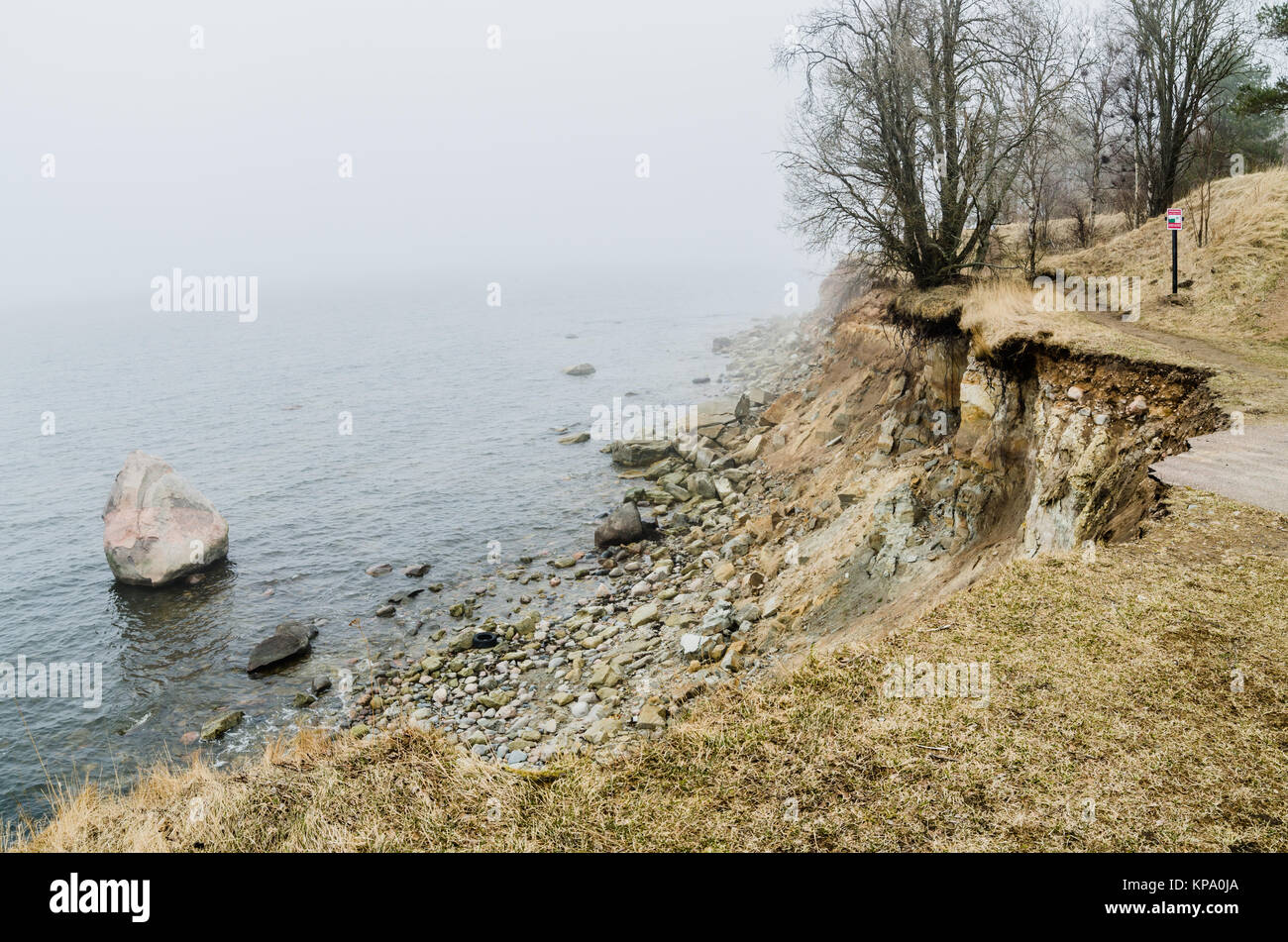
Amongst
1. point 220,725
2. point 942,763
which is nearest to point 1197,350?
point 942,763

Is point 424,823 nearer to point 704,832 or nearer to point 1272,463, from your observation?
point 704,832

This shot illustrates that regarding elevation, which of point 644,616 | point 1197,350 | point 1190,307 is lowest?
point 644,616

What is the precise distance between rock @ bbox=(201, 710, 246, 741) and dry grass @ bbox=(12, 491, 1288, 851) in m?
10.2

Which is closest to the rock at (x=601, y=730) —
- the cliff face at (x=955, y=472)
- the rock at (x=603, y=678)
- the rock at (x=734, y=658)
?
the rock at (x=603, y=678)

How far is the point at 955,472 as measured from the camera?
51.9 ft

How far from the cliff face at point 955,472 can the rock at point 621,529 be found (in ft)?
15.0

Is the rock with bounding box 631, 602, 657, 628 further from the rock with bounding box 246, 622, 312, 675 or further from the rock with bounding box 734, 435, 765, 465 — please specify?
the rock with bounding box 734, 435, 765, 465

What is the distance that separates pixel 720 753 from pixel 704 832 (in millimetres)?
1060

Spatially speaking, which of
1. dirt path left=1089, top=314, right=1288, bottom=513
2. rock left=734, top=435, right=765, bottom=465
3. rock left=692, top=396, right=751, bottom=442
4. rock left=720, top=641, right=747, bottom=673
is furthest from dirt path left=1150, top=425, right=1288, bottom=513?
rock left=692, top=396, right=751, bottom=442

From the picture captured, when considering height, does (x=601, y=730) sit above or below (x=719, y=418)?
below

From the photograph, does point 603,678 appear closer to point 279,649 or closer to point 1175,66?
point 279,649

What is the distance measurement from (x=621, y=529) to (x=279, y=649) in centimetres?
1130

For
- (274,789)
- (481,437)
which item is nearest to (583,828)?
(274,789)

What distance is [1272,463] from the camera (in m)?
9.52
